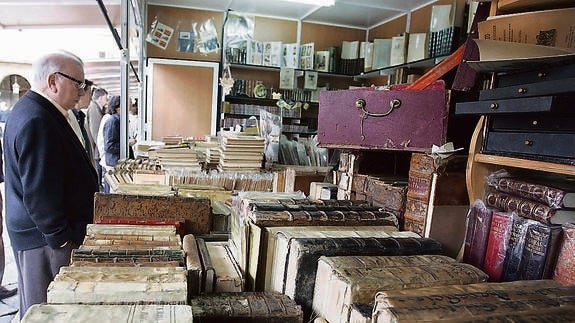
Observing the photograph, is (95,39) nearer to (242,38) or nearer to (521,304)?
(242,38)

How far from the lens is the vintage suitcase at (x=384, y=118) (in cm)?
111

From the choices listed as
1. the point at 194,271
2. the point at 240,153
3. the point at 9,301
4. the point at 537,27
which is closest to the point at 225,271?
the point at 194,271

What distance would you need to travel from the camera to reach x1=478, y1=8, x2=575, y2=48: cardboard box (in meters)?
0.93

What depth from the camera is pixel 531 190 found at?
2.99 ft

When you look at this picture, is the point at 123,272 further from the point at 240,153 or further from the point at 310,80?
the point at 310,80

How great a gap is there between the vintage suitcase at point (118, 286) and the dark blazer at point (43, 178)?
1020 millimetres

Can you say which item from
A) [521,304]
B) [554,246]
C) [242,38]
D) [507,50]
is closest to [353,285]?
[521,304]

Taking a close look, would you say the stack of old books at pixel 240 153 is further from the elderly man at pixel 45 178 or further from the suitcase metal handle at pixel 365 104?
the suitcase metal handle at pixel 365 104

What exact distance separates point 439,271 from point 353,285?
0.69 ft

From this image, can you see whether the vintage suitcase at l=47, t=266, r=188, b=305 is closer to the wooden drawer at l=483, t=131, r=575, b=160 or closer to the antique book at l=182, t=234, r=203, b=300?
the antique book at l=182, t=234, r=203, b=300

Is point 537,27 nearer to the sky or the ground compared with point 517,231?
nearer to the sky

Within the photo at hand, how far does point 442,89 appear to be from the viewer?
3.63ft

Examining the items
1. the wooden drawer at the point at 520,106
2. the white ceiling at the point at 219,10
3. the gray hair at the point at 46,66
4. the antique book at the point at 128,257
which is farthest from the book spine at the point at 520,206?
the white ceiling at the point at 219,10

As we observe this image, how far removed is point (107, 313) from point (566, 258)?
2.94 ft
